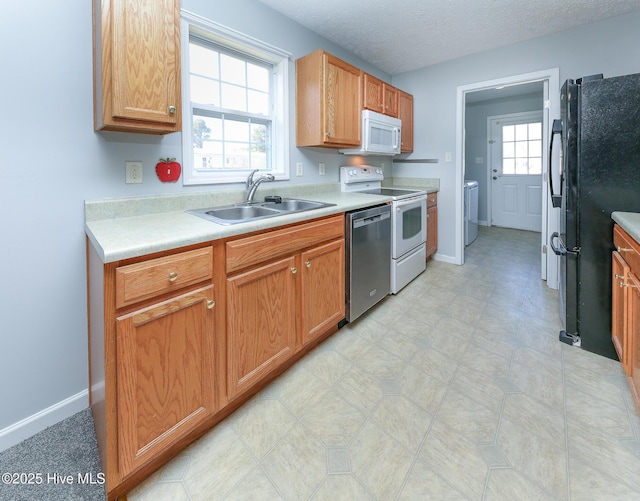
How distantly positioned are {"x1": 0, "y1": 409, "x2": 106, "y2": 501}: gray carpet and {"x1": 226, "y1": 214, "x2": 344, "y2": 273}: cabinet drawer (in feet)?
3.05

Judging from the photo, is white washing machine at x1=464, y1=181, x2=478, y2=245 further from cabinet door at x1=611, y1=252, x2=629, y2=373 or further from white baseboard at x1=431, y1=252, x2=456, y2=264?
cabinet door at x1=611, y1=252, x2=629, y2=373

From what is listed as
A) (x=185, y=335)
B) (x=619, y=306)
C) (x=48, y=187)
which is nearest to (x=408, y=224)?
(x=619, y=306)

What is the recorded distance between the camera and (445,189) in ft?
12.6

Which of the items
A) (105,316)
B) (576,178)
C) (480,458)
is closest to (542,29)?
(576,178)

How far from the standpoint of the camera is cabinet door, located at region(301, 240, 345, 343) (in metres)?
1.91

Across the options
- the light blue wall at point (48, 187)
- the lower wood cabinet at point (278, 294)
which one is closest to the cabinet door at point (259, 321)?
the lower wood cabinet at point (278, 294)

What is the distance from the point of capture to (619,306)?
170 centimetres

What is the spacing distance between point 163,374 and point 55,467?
2.00ft

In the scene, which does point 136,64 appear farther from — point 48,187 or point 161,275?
point 161,275

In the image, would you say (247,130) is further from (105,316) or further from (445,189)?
(445,189)

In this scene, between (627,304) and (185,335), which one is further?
(627,304)

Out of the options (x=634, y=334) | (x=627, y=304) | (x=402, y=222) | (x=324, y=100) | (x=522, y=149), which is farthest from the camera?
(x=522, y=149)

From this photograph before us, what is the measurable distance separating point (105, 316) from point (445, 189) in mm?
3637

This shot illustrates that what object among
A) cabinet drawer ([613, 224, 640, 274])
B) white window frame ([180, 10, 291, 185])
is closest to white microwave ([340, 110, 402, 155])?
white window frame ([180, 10, 291, 185])
